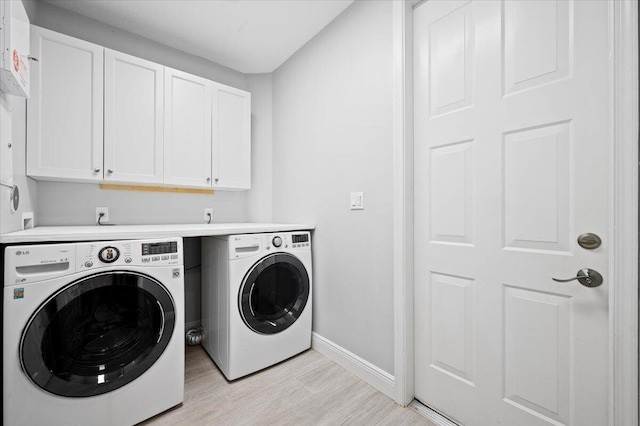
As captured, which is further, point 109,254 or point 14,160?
point 14,160

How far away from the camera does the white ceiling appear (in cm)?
185

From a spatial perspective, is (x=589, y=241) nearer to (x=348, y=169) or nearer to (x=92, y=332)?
(x=348, y=169)

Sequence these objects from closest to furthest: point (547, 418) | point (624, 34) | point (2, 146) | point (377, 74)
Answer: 1. point (624, 34)
2. point (547, 418)
3. point (2, 146)
4. point (377, 74)

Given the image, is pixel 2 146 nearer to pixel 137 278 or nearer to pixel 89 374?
pixel 137 278

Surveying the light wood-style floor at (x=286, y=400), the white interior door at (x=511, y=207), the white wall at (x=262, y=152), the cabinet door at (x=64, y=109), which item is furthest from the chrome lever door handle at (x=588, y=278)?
the cabinet door at (x=64, y=109)

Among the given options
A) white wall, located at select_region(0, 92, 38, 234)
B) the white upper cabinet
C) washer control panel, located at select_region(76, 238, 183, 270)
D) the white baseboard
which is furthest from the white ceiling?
the white baseboard

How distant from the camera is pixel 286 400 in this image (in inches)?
61.1

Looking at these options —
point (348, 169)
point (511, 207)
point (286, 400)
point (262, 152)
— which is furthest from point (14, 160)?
point (511, 207)

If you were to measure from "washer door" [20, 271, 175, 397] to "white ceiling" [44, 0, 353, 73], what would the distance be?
181 cm

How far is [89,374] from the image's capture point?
1245 mm

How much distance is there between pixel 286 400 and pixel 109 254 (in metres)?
1.21

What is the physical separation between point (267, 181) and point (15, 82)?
5.76ft

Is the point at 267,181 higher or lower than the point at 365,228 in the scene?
higher

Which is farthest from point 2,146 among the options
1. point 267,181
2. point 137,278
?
point 267,181
